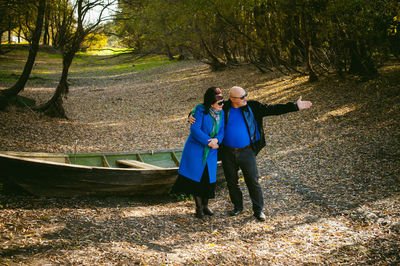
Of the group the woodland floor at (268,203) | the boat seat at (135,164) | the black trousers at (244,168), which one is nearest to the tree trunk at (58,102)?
the woodland floor at (268,203)

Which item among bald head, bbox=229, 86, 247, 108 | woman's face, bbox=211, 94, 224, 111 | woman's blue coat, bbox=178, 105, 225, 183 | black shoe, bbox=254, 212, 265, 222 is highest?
bald head, bbox=229, 86, 247, 108

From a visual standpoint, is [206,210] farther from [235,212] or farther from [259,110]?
[259,110]

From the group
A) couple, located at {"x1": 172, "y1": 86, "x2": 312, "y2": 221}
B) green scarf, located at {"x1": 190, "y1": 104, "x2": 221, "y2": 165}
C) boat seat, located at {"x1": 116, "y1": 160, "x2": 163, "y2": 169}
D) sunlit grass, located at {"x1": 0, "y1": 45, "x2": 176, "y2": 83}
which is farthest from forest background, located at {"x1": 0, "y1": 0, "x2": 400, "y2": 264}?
sunlit grass, located at {"x1": 0, "y1": 45, "x2": 176, "y2": 83}

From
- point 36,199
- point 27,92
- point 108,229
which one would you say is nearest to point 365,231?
point 108,229

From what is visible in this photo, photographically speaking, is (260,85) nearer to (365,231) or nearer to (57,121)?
(57,121)

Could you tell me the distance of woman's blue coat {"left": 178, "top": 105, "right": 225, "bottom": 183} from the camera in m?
5.10

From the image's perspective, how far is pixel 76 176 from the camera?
5.57 meters

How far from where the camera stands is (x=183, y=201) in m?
6.67

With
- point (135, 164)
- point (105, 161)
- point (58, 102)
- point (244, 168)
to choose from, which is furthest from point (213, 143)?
point (58, 102)

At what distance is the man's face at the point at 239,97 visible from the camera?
202 inches

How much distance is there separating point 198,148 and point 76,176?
1981mm

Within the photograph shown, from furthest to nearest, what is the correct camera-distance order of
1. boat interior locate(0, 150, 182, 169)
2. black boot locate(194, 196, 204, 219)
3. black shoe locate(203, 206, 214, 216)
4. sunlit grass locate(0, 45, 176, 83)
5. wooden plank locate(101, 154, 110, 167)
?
sunlit grass locate(0, 45, 176, 83), wooden plank locate(101, 154, 110, 167), boat interior locate(0, 150, 182, 169), black shoe locate(203, 206, 214, 216), black boot locate(194, 196, 204, 219)

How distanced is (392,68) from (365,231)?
36.1ft

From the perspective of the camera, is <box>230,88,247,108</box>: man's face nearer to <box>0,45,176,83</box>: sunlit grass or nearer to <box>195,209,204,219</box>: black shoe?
<box>195,209,204,219</box>: black shoe
